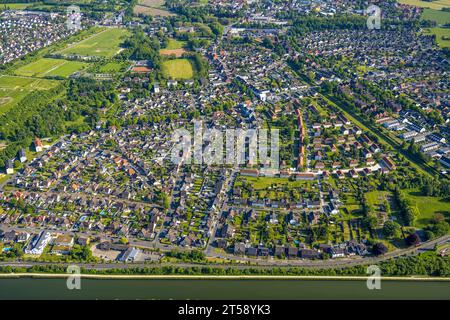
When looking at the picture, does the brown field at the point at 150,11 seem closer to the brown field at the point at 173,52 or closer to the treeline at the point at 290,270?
the brown field at the point at 173,52

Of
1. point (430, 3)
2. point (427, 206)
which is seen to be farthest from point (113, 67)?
point (430, 3)

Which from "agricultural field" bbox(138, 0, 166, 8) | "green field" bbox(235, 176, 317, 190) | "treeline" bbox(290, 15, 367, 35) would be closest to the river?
"green field" bbox(235, 176, 317, 190)

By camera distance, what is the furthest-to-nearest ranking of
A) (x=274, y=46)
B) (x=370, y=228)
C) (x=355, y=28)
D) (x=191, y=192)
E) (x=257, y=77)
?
(x=355, y=28)
(x=274, y=46)
(x=257, y=77)
(x=191, y=192)
(x=370, y=228)

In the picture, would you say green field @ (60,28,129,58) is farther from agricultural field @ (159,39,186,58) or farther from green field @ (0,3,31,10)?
green field @ (0,3,31,10)

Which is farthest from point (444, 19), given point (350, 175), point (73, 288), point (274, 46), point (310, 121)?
point (73, 288)

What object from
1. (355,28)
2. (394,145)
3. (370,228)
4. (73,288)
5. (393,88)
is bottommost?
(73,288)

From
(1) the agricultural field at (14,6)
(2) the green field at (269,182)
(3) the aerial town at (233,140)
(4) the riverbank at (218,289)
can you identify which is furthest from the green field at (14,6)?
(4) the riverbank at (218,289)

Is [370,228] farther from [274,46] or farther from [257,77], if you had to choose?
[274,46]
